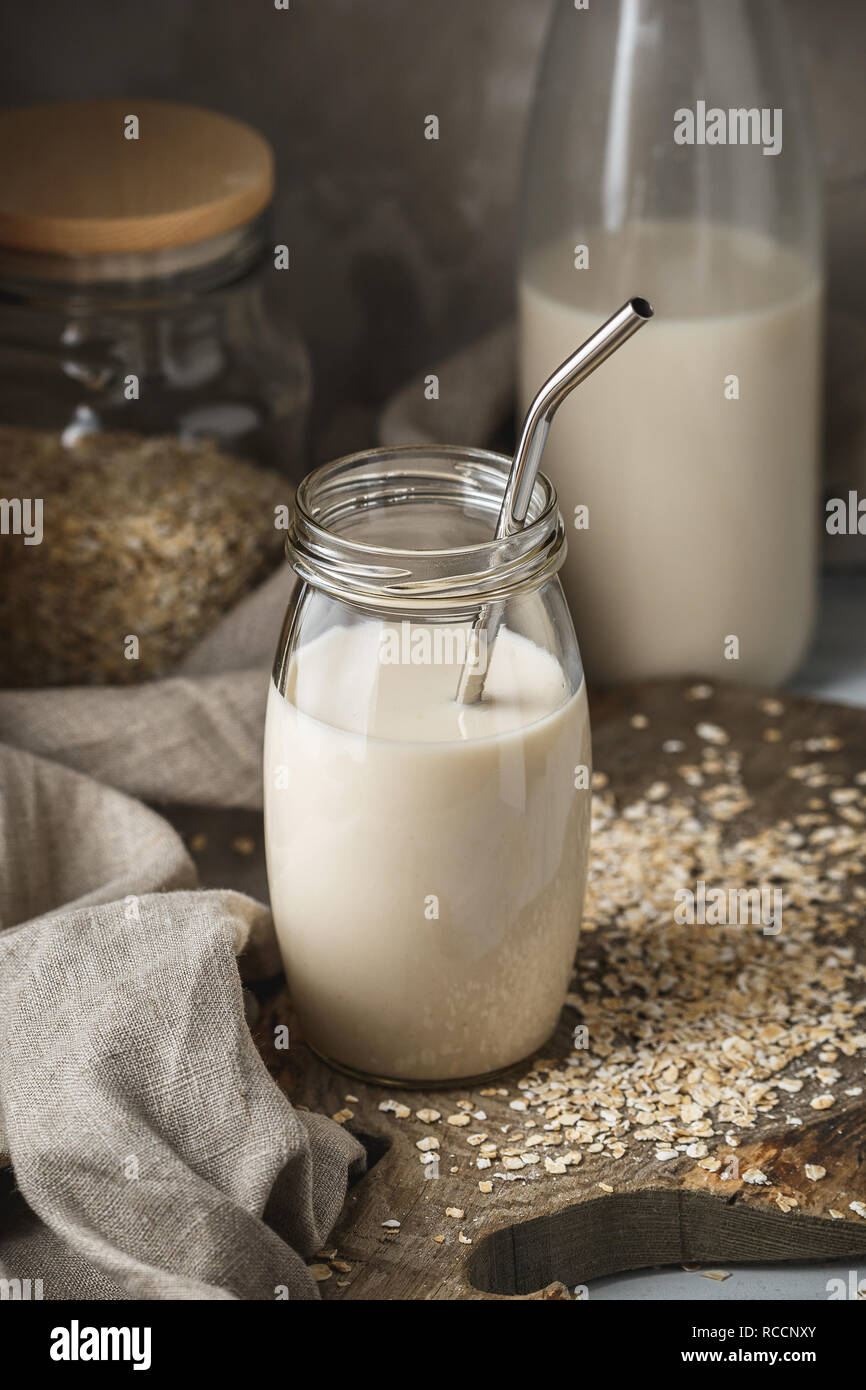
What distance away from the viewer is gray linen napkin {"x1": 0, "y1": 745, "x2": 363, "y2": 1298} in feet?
2.13

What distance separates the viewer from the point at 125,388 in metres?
1.08

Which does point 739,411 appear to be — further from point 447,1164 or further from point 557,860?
point 447,1164

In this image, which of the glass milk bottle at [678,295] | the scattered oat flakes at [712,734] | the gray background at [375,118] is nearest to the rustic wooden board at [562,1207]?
the scattered oat flakes at [712,734]

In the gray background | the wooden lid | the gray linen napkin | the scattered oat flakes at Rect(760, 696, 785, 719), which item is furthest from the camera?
the gray background

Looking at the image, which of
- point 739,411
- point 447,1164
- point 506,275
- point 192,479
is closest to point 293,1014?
point 447,1164

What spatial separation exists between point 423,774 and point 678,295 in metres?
0.51

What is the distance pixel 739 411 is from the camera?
3.62 feet

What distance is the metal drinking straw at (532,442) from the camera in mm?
666

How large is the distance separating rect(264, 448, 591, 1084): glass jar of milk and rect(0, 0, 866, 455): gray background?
577mm

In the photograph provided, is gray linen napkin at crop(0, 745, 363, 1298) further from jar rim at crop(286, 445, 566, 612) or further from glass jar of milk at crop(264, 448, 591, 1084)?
jar rim at crop(286, 445, 566, 612)

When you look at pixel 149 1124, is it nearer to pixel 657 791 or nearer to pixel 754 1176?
pixel 754 1176

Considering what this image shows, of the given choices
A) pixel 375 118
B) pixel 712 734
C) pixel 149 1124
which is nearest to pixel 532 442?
pixel 149 1124

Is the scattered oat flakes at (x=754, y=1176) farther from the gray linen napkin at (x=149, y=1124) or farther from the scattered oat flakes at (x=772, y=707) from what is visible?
the scattered oat flakes at (x=772, y=707)

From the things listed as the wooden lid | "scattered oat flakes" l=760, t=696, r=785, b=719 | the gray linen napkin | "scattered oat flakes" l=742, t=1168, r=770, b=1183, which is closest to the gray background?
the wooden lid
